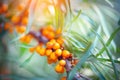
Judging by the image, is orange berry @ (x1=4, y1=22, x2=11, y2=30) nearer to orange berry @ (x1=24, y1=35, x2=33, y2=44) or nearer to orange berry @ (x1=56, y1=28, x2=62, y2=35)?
orange berry @ (x1=24, y1=35, x2=33, y2=44)

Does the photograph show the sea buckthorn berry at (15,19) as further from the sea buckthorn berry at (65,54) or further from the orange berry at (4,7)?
the sea buckthorn berry at (65,54)

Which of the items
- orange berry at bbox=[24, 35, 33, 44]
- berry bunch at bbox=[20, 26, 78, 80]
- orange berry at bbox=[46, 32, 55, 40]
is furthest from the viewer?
orange berry at bbox=[24, 35, 33, 44]

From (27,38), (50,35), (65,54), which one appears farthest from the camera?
(27,38)

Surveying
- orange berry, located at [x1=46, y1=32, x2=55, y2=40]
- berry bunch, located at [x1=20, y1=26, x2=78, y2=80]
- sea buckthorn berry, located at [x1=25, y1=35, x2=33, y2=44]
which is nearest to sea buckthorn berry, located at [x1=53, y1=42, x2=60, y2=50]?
berry bunch, located at [x1=20, y1=26, x2=78, y2=80]

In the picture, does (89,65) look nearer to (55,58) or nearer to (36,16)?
(55,58)

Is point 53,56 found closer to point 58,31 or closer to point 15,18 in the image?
point 58,31

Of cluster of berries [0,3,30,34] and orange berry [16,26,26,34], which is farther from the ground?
cluster of berries [0,3,30,34]

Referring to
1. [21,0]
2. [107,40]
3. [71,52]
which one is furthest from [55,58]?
[21,0]

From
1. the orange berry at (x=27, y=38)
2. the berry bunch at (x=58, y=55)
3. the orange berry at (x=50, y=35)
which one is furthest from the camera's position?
the orange berry at (x=27, y=38)

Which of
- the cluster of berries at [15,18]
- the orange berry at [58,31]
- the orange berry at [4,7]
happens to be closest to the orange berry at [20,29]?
the cluster of berries at [15,18]

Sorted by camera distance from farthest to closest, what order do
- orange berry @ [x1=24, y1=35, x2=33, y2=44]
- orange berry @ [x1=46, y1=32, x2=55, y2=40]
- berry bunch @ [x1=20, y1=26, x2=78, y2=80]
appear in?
orange berry @ [x1=24, y1=35, x2=33, y2=44] < orange berry @ [x1=46, y1=32, x2=55, y2=40] < berry bunch @ [x1=20, y1=26, x2=78, y2=80]

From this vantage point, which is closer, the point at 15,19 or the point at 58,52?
the point at 58,52

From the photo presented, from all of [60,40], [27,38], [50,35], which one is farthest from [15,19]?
[60,40]

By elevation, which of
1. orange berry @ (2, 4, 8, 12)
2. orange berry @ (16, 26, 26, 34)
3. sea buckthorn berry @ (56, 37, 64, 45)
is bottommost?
sea buckthorn berry @ (56, 37, 64, 45)
